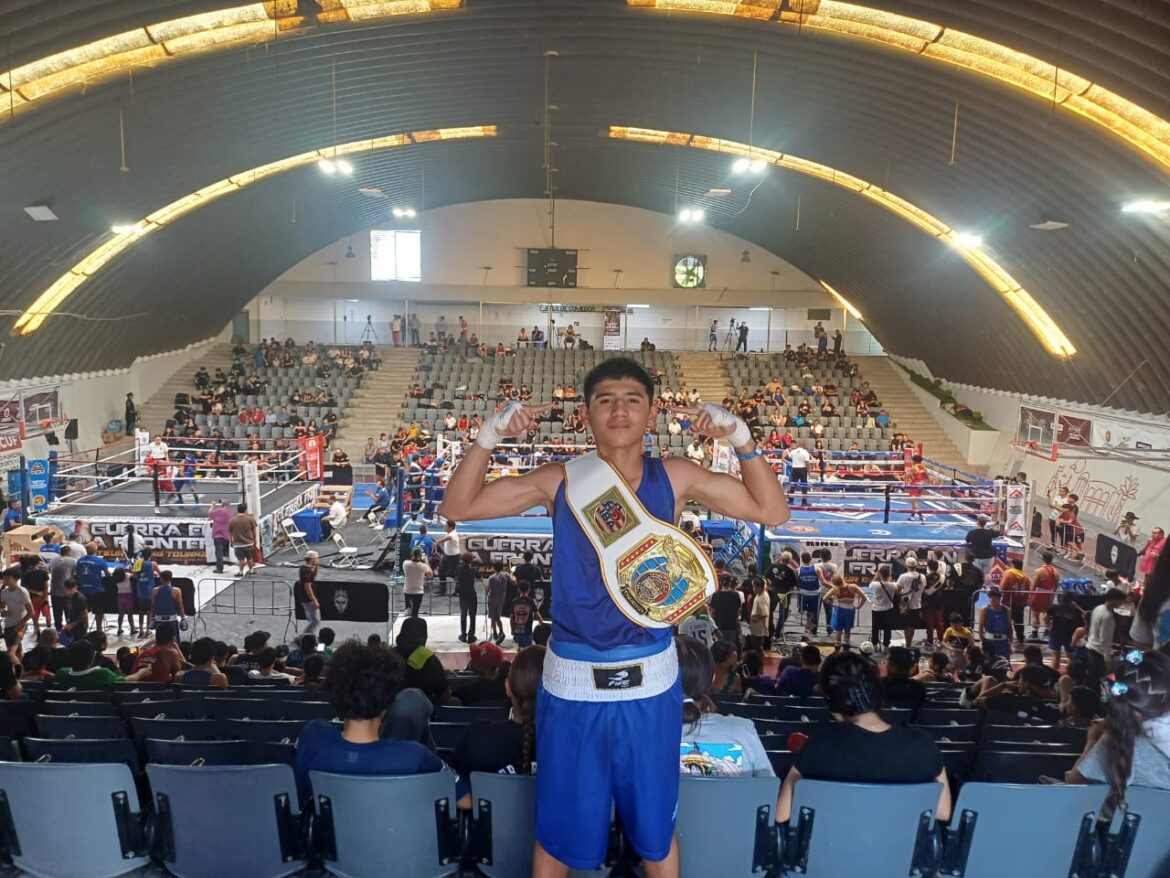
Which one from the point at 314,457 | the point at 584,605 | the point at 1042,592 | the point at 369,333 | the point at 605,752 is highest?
the point at 369,333

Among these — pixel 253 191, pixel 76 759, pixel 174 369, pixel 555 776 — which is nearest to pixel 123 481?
pixel 253 191

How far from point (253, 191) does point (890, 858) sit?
67.9 ft

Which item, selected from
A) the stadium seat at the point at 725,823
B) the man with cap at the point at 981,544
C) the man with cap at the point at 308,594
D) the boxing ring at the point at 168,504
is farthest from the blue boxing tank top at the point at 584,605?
the boxing ring at the point at 168,504

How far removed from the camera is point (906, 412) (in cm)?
2822

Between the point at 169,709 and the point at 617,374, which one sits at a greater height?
Answer: the point at 617,374

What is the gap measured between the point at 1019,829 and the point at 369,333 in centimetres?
3266

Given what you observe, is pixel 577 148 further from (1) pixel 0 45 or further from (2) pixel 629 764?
(2) pixel 629 764

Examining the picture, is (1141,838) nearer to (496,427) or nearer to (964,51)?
(496,427)

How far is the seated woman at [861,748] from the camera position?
3.34 meters

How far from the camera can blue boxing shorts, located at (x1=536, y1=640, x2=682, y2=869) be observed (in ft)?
9.05

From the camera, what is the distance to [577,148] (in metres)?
21.8

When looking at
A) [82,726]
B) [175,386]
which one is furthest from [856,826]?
[175,386]

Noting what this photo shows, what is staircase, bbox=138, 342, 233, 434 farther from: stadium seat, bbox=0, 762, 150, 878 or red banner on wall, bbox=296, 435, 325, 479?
stadium seat, bbox=0, 762, 150, 878

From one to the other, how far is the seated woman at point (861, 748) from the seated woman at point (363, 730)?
147 centimetres
